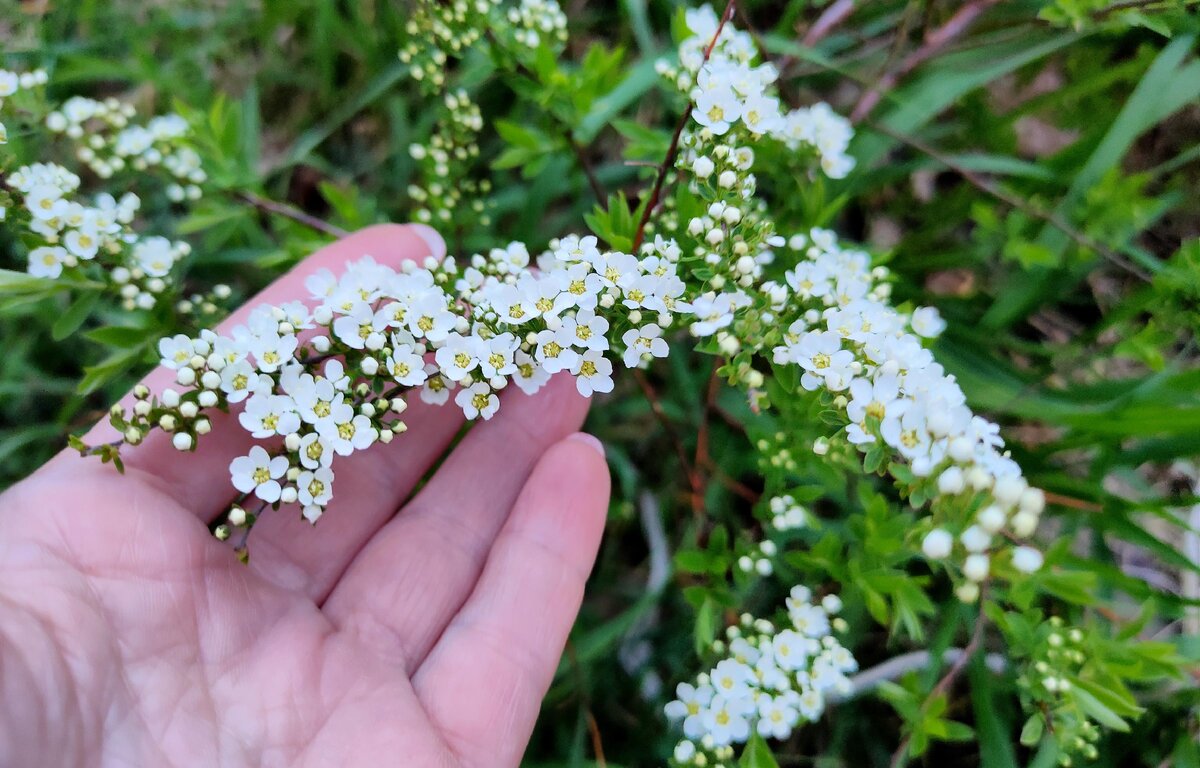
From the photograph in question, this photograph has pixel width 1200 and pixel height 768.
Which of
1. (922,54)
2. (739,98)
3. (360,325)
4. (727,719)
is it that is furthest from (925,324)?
(360,325)

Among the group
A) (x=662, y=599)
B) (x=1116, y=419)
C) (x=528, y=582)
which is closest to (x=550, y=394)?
(x=528, y=582)

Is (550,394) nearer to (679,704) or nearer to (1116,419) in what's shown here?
(679,704)

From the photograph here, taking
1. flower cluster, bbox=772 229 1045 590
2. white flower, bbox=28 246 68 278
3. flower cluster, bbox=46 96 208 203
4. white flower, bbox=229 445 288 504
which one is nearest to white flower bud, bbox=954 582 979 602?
flower cluster, bbox=772 229 1045 590

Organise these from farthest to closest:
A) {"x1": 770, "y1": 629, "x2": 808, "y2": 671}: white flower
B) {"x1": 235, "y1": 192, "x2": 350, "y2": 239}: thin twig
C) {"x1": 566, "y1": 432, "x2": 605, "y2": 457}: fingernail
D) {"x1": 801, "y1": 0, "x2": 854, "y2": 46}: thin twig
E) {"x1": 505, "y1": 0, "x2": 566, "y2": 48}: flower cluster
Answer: {"x1": 801, "y1": 0, "x2": 854, "y2": 46}: thin twig → {"x1": 235, "y1": 192, "x2": 350, "y2": 239}: thin twig → {"x1": 566, "y1": 432, "x2": 605, "y2": 457}: fingernail → {"x1": 505, "y1": 0, "x2": 566, "y2": 48}: flower cluster → {"x1": 770, "y1": 629, "x2": 808, "y2": 671}: white flower

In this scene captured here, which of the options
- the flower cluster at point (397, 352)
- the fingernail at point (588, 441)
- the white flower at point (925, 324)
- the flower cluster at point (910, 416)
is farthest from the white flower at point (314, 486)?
the white flower at point (925, 324)

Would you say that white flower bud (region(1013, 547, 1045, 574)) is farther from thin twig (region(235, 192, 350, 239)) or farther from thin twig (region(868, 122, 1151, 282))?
thin twig (region(235, 192, 350, 239))

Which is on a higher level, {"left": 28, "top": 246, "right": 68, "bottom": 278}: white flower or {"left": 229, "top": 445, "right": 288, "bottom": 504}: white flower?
{"left": 28, "top": 246, "right": 68, "bottom": 278}: white flower

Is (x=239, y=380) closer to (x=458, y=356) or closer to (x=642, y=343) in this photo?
(x=458, y=356)
